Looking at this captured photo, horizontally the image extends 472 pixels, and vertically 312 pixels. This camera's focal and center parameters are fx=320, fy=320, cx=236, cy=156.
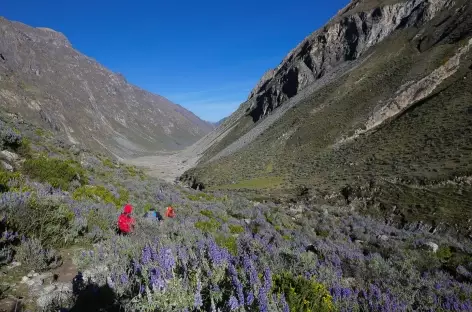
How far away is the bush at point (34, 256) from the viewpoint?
16.2 ft

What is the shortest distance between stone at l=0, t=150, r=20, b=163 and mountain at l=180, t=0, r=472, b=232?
73.2 feet

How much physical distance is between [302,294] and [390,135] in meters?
41.1

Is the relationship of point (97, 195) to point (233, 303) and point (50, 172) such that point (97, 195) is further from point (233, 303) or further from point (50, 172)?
point (233, 303)

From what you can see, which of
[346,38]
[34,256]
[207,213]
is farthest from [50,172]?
[346,38]

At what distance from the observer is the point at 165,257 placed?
400 centimetres

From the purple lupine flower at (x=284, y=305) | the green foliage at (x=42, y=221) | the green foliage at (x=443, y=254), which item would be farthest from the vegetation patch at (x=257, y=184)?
the purple lupine flower at (x=284, y=305)

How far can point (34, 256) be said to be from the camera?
5016 mm

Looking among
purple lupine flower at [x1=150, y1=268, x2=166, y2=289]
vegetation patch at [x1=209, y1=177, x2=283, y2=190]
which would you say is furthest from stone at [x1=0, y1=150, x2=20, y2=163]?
vegetation patch at [x1=209, y1=177, x2=283, y2=190]

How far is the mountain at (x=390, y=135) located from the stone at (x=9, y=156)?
2231 cm

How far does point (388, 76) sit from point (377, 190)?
35897 millimetres

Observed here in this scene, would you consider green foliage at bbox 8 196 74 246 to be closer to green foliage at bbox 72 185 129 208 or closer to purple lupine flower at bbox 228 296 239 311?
green foliage at bbox 72 185 129 208

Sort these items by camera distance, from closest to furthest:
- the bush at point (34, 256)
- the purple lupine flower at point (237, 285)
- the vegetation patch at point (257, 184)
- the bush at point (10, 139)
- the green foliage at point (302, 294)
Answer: the purple lupine flower at point (237, 285) → the green foliage at point (302, 294) → the bush at point (34, 256) → the bush at point (10, 139) → the vegetation patch at point (257, 184)

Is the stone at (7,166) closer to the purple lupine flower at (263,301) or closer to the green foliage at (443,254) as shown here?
the purple lupine flower at (263,301)

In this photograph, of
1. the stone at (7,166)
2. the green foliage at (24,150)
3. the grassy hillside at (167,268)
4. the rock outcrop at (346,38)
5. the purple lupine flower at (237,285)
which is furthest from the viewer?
the rock outcrop at (346,38)
